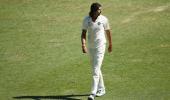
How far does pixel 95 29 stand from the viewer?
12836mm

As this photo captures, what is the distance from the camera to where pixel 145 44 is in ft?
57.3

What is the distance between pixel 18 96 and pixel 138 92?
315 cm

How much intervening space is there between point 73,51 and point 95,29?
459 centimetres

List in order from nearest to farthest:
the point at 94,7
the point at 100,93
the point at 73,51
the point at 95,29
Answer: the point at 94,7 → the point at 95,29 → the point at 100,93 → the point at 73,51

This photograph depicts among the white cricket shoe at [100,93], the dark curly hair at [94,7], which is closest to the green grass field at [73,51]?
the white cricket shoe at [100,93]

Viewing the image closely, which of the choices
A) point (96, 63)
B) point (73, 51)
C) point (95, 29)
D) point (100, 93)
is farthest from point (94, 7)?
point (73, 51)

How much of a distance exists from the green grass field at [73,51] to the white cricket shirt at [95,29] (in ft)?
4.73

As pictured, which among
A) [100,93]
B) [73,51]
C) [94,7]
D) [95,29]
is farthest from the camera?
[73,51]

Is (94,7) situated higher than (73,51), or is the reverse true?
(94,7)

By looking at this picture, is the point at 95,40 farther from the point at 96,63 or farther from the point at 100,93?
the point at 100,93

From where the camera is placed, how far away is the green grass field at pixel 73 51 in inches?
546

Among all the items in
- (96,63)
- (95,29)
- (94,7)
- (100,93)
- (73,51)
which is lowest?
(100,93)

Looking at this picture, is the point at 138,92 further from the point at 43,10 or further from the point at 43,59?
the point at 43,10

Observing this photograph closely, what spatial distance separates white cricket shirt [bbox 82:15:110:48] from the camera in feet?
42.0
